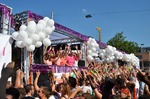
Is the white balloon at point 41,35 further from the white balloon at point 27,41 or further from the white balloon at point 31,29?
the white balloon at point 27,41

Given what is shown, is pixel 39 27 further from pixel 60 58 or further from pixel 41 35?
→ pixel 60 58

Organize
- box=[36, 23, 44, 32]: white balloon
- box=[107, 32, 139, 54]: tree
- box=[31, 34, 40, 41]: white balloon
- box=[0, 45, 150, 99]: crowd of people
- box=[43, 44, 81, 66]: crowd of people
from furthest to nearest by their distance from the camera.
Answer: box=[107, 32, 139, 54]: tree < box=[43, 44, 81, 66]: crowd of people < box=[36, 23, 44, 32]: white balloon < box=[31, 34, 40, 41]: white balloon < box=[0, 45, 150, 99]: crowd of people

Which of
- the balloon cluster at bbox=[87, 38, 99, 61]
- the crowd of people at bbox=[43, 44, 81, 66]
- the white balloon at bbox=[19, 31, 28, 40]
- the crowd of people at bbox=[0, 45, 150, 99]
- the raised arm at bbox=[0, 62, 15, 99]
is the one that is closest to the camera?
the raised arm at bbox=[0, 62, 15, 99]

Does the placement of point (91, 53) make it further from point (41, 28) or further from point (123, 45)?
point (123, 45)

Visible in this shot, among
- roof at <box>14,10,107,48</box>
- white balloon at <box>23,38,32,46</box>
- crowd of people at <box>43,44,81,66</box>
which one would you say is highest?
roof at <box>14,10,107,48</box>


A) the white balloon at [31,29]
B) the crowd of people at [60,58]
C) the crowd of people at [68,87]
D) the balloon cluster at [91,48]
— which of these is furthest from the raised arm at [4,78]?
the balloon cluster at [91,48]

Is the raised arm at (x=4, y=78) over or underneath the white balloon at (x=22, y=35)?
underneath

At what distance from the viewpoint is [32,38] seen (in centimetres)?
845

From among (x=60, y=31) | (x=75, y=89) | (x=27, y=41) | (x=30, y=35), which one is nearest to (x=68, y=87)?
(x=75, y=89)

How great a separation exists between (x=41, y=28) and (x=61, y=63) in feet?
7.91

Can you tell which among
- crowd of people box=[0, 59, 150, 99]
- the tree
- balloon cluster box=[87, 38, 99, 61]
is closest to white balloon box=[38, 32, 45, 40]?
crowd of people box=[0, 59, 150, 99]

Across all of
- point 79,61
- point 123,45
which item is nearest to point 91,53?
point 79,61

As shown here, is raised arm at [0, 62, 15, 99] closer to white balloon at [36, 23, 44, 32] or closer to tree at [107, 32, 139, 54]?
white balloon at [36, 23, 44, 32]

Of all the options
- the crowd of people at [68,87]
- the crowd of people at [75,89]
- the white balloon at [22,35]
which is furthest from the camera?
the white balloon at [22,35]
